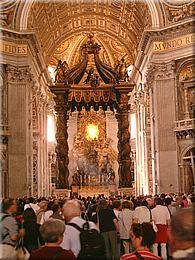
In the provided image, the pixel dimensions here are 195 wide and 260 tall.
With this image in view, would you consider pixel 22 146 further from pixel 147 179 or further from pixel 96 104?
pixel 147 179

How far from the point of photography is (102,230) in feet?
28.3

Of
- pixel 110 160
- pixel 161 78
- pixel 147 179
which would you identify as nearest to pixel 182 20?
pixel 161 78

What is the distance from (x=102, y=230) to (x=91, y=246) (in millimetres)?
3687

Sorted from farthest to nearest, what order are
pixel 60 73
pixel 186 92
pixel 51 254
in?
pixel 186 92 < pixel 60 73 < pixel 51 254

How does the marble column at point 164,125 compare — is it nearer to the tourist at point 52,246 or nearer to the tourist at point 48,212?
the tourist at point 48,212

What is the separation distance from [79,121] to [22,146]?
1930cm

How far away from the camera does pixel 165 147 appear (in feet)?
77.7

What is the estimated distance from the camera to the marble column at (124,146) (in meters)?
A: 21.6

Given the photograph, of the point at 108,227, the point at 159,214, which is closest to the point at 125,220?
the point at 159,214

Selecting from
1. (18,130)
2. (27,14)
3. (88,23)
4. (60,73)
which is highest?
(88,23)

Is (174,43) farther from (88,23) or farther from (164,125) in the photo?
(88,23)

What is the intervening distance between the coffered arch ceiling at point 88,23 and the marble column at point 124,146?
631 cm

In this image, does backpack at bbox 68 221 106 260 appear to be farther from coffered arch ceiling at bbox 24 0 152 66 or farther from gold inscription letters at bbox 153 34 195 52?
coffered arch ceiling at bbox 24 0 152 66

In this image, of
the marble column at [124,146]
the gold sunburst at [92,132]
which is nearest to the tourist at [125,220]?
the marble column at [124,146]
